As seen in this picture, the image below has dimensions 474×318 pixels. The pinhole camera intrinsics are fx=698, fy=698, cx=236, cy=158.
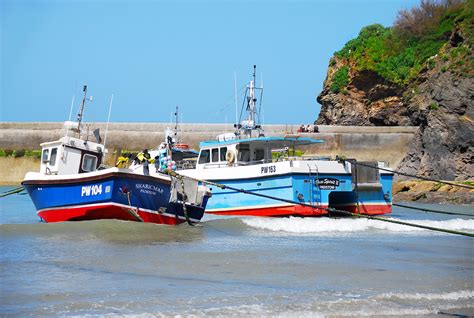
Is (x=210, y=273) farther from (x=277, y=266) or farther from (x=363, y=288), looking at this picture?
(x=363, y=288)

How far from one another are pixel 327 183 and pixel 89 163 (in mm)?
6734

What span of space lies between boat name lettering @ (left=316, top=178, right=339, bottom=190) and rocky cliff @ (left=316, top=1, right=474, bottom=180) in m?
18.4

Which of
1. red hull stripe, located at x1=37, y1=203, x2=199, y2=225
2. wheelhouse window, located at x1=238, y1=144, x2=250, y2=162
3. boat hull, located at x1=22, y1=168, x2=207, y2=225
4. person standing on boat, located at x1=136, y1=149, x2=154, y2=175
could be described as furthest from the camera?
wheelhouse window, located at x1=238, y1=144, x2=250, y2=162

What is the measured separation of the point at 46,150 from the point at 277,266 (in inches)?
321

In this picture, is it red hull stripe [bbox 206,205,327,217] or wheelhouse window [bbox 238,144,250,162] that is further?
wheelhouse window [bbox 238,144,250,162]

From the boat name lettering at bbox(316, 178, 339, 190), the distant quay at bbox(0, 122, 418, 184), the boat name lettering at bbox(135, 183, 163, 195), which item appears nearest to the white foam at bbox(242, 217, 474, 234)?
the boat name lettering at bbox(316, 178, 339, 190)

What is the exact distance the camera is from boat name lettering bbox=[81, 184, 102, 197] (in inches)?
573

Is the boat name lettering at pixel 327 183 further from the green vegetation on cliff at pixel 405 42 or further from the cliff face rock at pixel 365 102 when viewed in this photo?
the cliff face rock at pixel 365 102

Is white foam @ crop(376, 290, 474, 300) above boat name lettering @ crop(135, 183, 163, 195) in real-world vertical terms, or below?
below

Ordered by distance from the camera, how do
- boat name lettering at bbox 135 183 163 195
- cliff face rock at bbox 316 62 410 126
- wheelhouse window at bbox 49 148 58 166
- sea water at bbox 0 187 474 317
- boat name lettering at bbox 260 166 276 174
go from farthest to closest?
cliff face rock at bbox 316 62 410 126 < boat name lettering at bbox 260 166 276 174 < wheelhouse window at bbox 49 148 58 166 < boat name lettering at bbox 135 183 163 195 < sea water at bbox 0 187 474 317

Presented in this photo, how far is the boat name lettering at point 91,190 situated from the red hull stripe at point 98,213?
10.0 inches

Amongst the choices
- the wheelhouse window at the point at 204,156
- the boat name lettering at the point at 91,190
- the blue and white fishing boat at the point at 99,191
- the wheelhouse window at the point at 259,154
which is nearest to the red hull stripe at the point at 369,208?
the wheelhouse window at the point at 259,154

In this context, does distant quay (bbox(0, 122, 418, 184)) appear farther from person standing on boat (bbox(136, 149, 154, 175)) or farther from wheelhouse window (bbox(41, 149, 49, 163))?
person standing on boat (bbox(136, 149, 154, 175))

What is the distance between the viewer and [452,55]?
40062 mm
